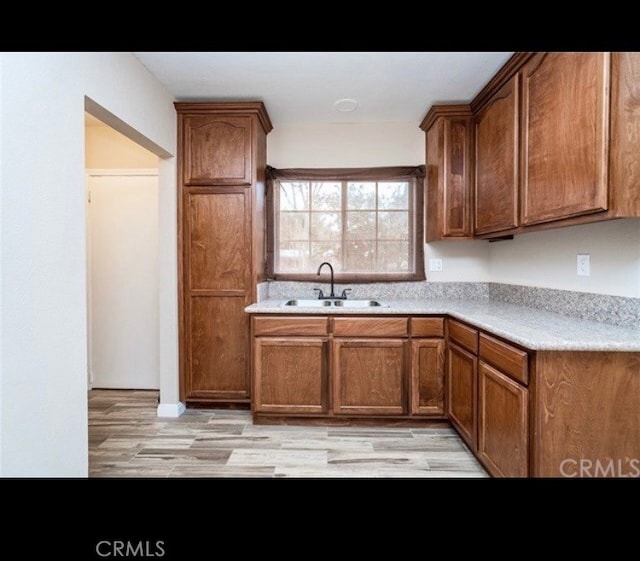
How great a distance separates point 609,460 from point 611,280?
88 cm

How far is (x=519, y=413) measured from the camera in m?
1.53

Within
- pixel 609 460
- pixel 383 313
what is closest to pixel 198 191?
pixel 383 313

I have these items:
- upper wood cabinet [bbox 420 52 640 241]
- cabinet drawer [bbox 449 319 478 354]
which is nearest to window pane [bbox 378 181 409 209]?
upper wood cabinet [bbox 420 52 640 241]

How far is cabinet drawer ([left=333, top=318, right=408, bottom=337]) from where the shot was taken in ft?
8.13

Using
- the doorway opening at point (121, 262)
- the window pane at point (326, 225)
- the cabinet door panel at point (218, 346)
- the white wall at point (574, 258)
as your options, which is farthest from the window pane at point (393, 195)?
the doorway opening at point (121, 262)

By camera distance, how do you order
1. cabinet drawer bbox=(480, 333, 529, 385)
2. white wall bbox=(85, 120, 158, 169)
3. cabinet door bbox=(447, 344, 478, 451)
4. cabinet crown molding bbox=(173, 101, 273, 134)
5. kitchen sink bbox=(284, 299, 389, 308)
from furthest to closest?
white wall bbox=(85, 120, 158, 169) < kitchen sink bbox=(284, 299, 389, 308) < cabinet crown molding bbox=(173, 101, 273, 134) < cabinet door bbox=(447, 344, 478, 451) < cabinet drawer bbox=(480, 333, 529, 385)

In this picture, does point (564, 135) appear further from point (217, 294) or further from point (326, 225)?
point (217, 294)

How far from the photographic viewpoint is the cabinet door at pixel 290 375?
2.50 m

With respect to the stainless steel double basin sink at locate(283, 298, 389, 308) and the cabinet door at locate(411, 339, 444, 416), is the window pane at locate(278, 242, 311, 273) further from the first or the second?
the cabinet door at locate(411, 339, 444, 416)

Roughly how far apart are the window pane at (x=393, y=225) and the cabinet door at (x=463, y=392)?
1.15m

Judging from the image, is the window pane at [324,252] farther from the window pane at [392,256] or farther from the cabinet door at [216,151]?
Result: the cabinet door at [216,151]

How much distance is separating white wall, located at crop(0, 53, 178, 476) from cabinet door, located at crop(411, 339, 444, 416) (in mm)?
1992

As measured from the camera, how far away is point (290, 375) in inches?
98.9

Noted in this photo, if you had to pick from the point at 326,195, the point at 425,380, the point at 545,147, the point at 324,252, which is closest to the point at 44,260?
the point at 324,252
